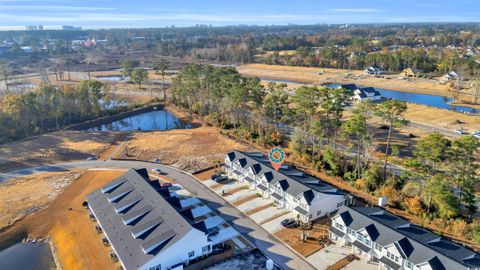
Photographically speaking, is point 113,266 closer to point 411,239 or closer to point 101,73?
point 411,239

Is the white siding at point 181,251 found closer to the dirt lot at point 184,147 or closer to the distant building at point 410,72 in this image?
the dirt lot at point 184,147

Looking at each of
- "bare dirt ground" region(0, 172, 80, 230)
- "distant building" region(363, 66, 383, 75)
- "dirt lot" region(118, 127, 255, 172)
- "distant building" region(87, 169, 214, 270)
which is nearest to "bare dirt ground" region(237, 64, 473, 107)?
"distant building" region(363, 66, 383, 75)

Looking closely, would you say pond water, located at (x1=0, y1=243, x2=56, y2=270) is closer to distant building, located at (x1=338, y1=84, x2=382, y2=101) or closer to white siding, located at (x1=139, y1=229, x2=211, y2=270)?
white siding, located at (x1=139, y1=229, x2=211, y2=270)

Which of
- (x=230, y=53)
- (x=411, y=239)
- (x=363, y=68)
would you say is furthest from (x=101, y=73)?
(x=411, y=239)

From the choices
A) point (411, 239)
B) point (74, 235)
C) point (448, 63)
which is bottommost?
point (74, 235)

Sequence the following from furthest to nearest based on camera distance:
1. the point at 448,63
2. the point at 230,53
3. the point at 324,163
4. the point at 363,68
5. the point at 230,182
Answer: the point at 230,53
the point at 363,68
the point at 448,63
the point at 324,163
the point at 230,182

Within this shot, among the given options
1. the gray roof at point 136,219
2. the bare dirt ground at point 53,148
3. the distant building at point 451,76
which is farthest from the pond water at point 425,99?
the gray roof at point 136,219

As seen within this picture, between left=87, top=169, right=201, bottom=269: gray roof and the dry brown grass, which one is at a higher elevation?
left=87, top=169, right=201, bottom=269: gray roof
